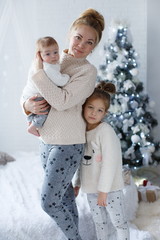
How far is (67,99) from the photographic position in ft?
6.20

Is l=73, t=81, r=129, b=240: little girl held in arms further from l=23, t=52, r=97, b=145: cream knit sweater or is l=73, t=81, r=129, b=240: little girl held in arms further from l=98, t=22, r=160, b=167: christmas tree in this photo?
l=98, t=22, r=160, b=167: christmas tree

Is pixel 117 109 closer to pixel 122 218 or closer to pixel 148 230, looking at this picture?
pixel 148 230

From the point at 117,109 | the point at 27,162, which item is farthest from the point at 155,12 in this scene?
the point at 27,162

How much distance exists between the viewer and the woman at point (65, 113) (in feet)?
6.23

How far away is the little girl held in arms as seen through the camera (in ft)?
6.75

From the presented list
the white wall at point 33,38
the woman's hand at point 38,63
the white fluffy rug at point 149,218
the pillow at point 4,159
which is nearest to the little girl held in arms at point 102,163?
the woman's hand at point 38,63

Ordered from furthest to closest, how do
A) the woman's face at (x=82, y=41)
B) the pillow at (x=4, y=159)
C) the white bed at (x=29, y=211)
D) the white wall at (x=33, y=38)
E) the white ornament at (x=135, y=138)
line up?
the white wall at (x=33, y=38)
the white ornament at (x=135, y=138)
the pillow at (x=4, y=159)
the white bed at (x=29, y=211)
the woman's face at (x=82, y=41)

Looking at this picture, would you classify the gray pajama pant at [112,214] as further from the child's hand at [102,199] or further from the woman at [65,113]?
the woman at [65,113]

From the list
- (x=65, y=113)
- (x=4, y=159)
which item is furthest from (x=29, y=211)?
(x=4, y=159)

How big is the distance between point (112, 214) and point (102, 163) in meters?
0.31

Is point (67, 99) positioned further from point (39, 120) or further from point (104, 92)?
point (104, 92)

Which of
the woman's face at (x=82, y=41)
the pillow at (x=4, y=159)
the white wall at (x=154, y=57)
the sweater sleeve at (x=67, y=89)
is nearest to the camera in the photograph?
the sweater sleeve at (x=67, y=89)

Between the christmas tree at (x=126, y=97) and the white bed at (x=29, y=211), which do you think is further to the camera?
the christmas tree at (x=126, y=97)

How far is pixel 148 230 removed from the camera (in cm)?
284
